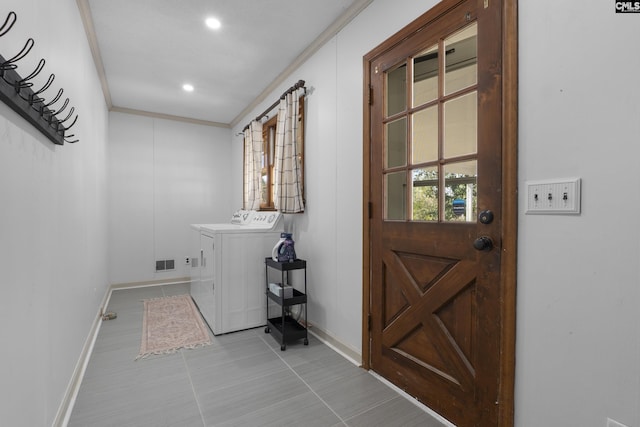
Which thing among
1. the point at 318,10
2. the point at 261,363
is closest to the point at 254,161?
the point at 318,10

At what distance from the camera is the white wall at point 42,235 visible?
1.01 metres

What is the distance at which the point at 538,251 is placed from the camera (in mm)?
1217

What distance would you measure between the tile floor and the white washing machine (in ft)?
0.94

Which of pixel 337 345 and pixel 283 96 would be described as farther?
pixel 283 96

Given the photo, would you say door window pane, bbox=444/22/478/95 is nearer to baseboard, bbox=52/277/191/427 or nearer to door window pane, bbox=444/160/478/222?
door window pane, bbox=444/160/478/222

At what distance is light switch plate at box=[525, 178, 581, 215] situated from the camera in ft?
3.64

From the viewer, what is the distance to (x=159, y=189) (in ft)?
15.3

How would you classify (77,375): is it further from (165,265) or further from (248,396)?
(165,265)

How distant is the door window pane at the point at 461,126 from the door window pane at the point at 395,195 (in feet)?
1.11

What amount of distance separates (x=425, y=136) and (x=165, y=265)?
171 inches

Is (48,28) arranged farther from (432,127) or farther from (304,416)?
(304,416)

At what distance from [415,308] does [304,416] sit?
845mm

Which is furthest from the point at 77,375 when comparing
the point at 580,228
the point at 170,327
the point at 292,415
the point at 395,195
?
the point at 580,228

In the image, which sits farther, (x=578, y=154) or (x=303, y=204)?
(x=303, y=204)
